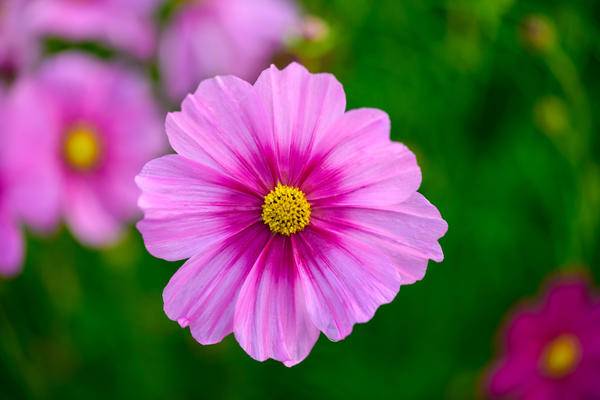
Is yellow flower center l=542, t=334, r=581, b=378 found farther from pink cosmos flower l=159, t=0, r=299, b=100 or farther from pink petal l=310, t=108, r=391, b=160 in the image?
pink petal l=310, t=108, r=391, b=160

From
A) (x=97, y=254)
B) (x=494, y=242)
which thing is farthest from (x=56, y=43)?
(x=494, y=242)

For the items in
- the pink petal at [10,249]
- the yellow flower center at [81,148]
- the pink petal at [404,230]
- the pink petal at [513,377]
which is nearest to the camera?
the pink petal at [404,230]

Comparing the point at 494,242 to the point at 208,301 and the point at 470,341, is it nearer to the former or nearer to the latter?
the point at 470,341

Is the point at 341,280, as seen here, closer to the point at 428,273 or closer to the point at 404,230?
the point at 404,230

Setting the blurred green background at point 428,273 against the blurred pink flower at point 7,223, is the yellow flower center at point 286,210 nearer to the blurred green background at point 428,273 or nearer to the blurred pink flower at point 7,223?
the blurred pink flower at point 7,223

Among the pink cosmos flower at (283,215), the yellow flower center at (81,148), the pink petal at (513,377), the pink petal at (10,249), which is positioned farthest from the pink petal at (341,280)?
the yellow flower center at (81,148)

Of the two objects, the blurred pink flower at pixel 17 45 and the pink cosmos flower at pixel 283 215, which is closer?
the pink cosmos flower at pixel 283 215

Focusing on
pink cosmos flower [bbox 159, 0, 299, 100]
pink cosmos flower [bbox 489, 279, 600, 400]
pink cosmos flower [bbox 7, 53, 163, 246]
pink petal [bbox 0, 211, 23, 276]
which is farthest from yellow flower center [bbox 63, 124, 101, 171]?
pink cosmos flower [bbox 489, 279, 600, 400]

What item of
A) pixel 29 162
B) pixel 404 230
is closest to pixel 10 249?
pixel 29 162
